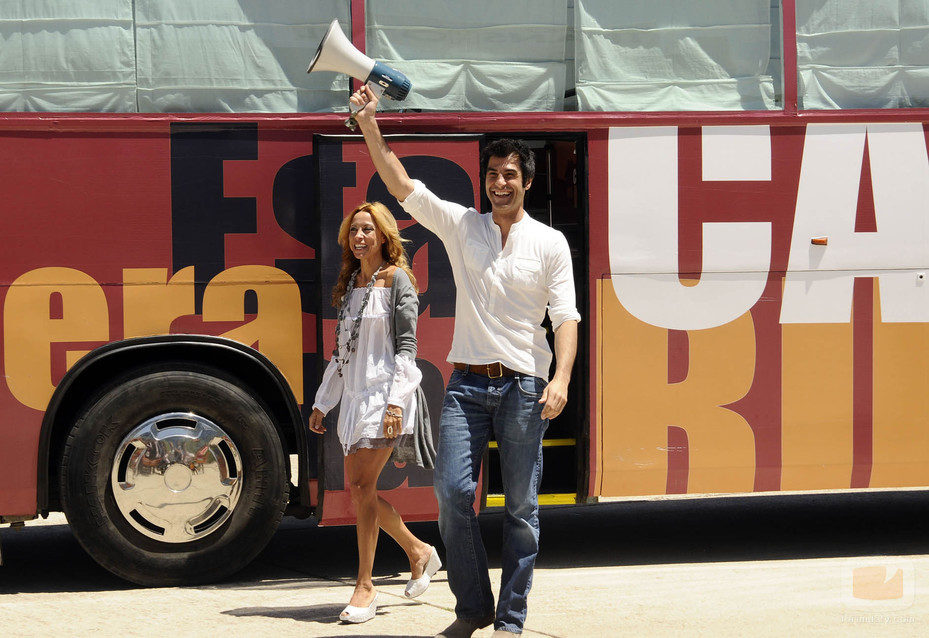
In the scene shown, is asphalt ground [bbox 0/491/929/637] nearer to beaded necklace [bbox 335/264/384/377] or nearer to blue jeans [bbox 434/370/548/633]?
blue jeans [bbox 434/370/548/633]

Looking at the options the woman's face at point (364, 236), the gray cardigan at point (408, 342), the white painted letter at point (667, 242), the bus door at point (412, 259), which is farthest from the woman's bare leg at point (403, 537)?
the white painted letter at point (667, 242)

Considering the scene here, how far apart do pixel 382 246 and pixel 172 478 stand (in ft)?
5.50

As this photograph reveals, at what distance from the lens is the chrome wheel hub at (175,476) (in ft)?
20.0

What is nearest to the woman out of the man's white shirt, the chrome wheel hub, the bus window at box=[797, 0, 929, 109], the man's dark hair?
the man's white shirt

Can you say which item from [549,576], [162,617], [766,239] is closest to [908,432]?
[766,239]

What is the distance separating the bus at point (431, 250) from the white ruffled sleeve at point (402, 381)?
2.90 feet

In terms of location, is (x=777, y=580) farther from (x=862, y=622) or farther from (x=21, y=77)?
(x=21, y=77)

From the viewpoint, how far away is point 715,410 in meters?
6.51

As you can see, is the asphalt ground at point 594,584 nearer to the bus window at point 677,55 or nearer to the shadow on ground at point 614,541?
the shadow on ground at point 614,541

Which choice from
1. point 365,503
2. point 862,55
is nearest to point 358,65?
point 365,503

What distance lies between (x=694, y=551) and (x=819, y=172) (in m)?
2.37

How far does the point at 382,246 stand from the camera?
5668 mm

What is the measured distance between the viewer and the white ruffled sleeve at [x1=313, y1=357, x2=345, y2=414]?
18.5ft

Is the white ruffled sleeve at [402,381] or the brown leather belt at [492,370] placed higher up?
the brown leather belt at [492,370]
